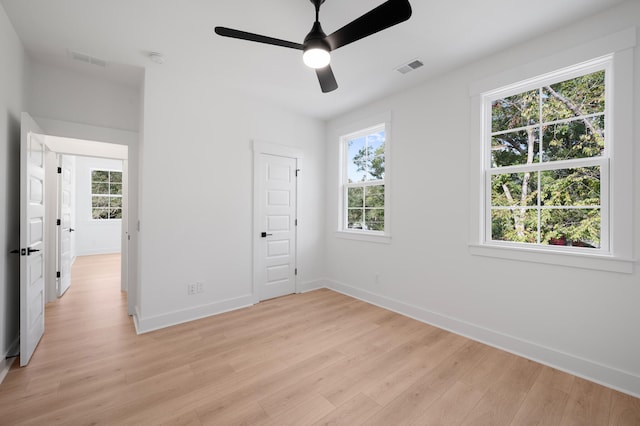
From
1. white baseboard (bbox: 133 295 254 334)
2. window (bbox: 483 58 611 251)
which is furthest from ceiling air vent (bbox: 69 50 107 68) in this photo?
window (bbox: 483 58 611 251)

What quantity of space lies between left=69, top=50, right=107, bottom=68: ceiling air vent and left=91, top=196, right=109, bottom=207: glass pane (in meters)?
6.35

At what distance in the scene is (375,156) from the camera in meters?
4.04

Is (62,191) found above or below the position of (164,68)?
below

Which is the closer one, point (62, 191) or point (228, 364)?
→ point (228, 364)

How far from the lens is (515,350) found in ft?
8.24

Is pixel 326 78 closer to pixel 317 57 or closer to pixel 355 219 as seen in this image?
pixel 317 57

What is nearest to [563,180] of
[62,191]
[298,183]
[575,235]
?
[575,235]

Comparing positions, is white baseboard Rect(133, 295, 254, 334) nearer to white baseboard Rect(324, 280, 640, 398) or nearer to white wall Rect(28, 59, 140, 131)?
white baseboard Rect(324, 280, 640, 398)

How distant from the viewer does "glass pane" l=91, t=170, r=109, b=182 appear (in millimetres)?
7732

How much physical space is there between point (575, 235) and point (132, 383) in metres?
3.71

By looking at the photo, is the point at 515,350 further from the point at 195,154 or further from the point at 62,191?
the point at 62,191

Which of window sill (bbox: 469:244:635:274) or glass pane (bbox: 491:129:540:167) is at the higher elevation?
glass pane (bbox: 491:129:540:167)

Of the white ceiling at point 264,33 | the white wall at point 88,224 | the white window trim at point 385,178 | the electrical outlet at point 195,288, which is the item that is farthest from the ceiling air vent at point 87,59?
the white wall at point 88,224

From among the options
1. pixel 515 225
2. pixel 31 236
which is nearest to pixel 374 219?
pixel 515 225
